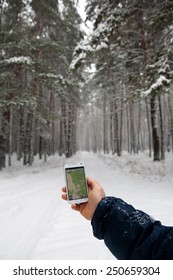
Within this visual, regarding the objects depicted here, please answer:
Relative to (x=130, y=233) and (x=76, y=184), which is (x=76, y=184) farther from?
(x=130, y=233)

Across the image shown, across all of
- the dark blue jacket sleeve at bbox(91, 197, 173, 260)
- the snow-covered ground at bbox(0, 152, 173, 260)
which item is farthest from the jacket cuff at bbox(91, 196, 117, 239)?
the snow-covered ground at bbox(0, 152, 173, 260)

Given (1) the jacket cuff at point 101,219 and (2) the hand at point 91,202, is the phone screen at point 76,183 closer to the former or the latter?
(2) the hand at point 91,202

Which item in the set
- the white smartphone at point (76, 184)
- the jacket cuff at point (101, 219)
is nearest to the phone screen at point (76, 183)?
the white smartphone at point (76, 184)

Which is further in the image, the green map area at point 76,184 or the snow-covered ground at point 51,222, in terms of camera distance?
the snow-covered ground at point 51,222

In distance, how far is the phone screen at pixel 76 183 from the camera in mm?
2158

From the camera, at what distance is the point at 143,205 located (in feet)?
19.9

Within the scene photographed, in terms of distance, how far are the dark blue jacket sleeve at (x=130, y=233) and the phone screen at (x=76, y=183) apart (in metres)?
0.45

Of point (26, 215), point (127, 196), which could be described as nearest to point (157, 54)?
point (127, 196)

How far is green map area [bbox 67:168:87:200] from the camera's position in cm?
216

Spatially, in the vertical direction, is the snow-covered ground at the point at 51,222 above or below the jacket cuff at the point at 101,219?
below

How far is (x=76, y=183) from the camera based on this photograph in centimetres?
232

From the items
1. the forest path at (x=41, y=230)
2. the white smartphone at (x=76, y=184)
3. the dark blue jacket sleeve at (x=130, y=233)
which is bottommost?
the forest path at (x=41, y=230)

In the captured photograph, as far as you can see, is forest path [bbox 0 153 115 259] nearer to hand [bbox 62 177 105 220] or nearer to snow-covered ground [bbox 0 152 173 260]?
snow-covered ground [bbox 0 152 173 260]

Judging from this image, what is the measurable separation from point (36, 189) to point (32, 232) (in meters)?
4.19
